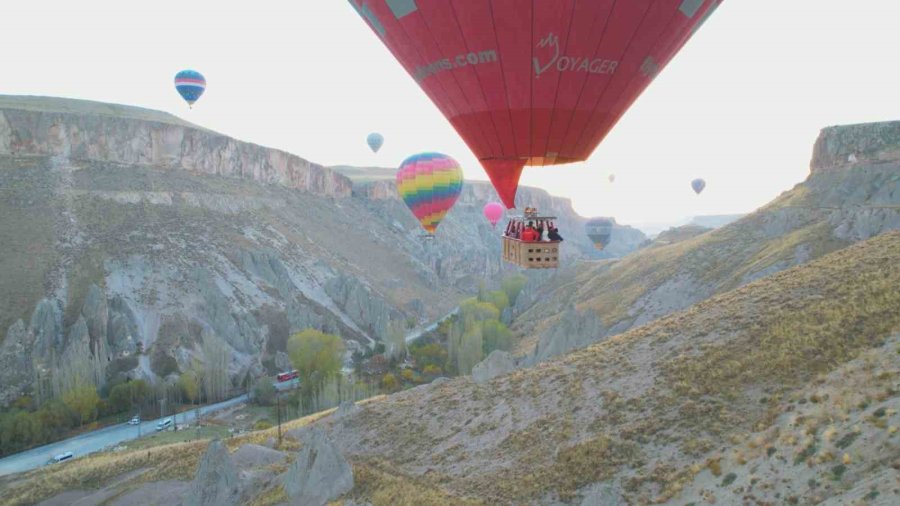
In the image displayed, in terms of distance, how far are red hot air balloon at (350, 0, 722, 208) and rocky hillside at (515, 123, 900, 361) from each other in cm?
2650

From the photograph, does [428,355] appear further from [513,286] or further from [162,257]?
[513,286]

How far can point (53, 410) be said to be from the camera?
147ft

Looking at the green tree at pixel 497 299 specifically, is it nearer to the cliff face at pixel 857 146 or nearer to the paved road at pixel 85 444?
the cliff face at pixel 857 146

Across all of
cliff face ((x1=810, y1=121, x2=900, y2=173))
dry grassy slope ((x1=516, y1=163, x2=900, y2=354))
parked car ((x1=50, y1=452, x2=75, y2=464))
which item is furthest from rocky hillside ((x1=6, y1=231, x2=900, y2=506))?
cliff face ((x1=810, y1=121, x2=900, y2=173))

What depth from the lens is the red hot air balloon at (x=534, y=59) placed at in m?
13.5

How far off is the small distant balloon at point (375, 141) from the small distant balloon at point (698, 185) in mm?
51265

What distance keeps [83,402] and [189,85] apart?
37.1m

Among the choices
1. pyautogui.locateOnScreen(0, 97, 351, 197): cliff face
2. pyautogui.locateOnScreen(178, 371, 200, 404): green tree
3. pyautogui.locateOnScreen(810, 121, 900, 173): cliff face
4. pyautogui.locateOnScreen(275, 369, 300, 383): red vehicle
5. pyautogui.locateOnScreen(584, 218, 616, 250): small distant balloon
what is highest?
pyautogui.locateOnScreen(0, 97, 351, 197): cliff face

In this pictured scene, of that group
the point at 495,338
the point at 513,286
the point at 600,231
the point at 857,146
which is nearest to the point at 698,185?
the point at 600,231

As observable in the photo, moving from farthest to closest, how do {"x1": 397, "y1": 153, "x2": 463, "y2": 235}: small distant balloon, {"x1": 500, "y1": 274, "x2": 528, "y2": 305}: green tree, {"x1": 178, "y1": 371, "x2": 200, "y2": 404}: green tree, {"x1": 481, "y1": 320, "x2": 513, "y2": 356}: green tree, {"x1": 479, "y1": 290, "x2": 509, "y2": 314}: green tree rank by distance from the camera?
1. {"x1": 500, "y1": 274, "x2": 528, "y2": 305}: green tree
2. {"x1": 479, "y1": 290, "x2": 509, "y2": 314}: green tree
3. {"x1": 481, "y1": 320, "x2": 513, "y2": 356}: green tree
4. {"x1": 178, "y1": 371, "x2": 200, "y2": 404}: green tree
5. {"x1": 397, "y1": 153, "x2": 463, "y2": 235}: small distant balloon

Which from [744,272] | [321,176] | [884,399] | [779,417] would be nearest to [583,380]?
[779,417]

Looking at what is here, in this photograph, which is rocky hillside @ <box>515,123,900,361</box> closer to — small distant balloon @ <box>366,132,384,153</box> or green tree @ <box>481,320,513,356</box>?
green tree @ <box>481,320,513,356</box>

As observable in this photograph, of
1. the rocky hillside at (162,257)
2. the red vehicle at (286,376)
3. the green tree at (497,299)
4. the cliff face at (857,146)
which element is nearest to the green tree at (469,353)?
the rocky hillside at (162,257)

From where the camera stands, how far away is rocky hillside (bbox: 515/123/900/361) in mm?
44719
